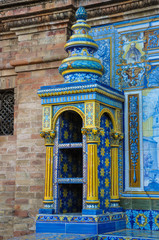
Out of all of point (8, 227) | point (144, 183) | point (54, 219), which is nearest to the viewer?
point (54, 219)

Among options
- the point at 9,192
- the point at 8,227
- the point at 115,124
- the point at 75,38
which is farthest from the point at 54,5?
the point at 8,227

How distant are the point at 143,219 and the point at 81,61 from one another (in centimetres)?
268

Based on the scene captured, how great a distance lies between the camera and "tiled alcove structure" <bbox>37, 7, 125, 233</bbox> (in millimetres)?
6336

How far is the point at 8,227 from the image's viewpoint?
812 cm

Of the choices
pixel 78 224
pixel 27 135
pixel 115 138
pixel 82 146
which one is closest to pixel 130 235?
pixel 78 224

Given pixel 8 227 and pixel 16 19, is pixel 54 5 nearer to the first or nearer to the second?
pixel 16 19

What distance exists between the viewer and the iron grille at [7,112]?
868cm

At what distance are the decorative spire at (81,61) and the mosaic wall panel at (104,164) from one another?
2.36 ft

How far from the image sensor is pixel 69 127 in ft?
23.5

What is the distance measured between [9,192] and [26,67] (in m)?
2.43

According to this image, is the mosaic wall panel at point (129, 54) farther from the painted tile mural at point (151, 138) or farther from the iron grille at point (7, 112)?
the iron grille at point (7, 112)

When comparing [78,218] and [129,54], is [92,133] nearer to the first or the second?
[78,218]

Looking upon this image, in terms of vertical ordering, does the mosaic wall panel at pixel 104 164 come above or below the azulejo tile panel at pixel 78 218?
above

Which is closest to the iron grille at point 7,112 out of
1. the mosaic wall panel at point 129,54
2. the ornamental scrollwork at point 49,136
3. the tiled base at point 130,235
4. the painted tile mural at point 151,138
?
the ornamental scrollwork at point 49,136
